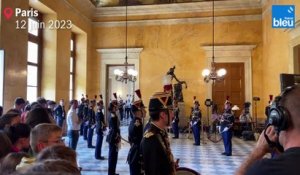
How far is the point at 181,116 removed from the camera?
57.3ft

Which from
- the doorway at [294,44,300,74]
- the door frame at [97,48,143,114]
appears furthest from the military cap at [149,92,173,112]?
the door frame at [97,48,143,114]

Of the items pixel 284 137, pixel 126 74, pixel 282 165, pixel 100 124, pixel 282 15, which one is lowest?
pixel 100 124

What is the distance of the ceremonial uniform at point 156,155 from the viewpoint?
3.01 m

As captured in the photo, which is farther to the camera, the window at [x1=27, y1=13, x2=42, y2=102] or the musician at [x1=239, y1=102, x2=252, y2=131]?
the musician at [x1=239, y1=102, x2=252, y2=131]

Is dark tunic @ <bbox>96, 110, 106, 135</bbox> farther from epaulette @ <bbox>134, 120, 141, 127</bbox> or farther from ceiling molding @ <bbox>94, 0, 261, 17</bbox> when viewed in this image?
ceiling molding @ <bbox>94, 0, 261, 17</bbox>

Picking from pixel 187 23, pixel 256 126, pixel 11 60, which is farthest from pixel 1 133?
pixel 187 23

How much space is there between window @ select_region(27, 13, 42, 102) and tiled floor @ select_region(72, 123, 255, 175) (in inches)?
115

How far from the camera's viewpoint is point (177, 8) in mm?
17969

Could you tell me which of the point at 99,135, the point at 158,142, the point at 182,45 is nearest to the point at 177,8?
the point at 182,45

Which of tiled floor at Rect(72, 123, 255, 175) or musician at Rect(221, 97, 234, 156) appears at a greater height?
musician at Rect(221, 97, 234, 156)

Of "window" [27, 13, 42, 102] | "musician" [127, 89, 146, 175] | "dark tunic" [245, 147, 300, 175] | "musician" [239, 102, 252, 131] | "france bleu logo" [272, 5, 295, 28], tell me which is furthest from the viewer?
"musician" [239, 102, 252, 131]

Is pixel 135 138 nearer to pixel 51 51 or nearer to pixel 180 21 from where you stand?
pixel 51 51

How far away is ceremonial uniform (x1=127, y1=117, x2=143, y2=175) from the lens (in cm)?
489
